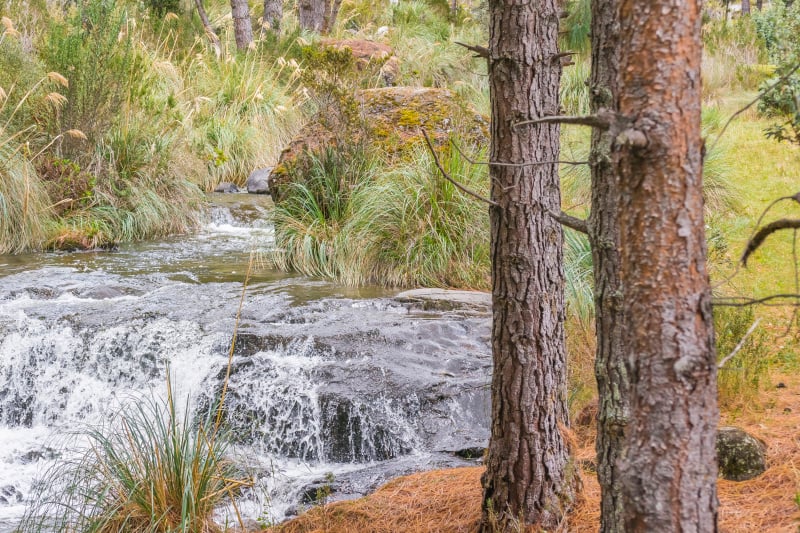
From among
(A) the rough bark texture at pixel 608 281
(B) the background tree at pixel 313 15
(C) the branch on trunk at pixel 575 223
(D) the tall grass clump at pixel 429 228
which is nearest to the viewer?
(A) the rough bark texture at pixel 608 281

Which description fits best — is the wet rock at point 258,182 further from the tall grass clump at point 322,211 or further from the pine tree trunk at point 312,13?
the pine tree trunk at point 312,13

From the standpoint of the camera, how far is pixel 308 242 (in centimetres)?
721

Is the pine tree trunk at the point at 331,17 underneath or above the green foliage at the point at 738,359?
above

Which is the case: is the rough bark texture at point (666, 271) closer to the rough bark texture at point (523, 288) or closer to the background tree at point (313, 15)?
the rough bark texture at point (523, 288)

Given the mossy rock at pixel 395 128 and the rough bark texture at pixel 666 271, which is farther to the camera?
the mossy rock at pixel 395 128

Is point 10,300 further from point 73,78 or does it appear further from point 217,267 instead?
point 73,78

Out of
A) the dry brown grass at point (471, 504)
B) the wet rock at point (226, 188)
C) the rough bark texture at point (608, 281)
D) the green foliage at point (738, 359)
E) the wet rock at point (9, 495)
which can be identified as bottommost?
the wet rock at point (9, 495)

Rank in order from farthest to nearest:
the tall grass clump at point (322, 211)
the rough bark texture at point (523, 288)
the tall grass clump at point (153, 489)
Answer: the tall grass clump at point (322, 211), the tall grass clump at point (153, 489), the rough bark texture at point (523, 288)

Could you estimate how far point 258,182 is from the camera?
11.3 meters

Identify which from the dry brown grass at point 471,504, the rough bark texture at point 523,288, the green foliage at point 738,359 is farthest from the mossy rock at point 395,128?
the rough bark texture at point 523,288

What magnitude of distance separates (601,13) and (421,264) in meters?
4.68

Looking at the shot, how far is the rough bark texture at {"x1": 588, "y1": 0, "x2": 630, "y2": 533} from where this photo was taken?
1908mm

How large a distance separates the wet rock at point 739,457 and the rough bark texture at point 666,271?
1771mm

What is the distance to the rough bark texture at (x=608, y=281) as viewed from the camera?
6.26ft
